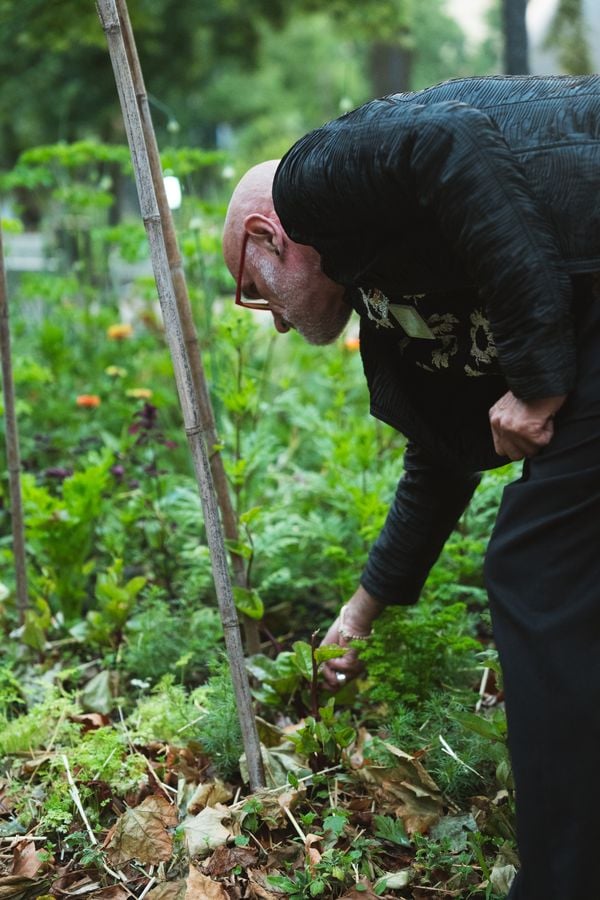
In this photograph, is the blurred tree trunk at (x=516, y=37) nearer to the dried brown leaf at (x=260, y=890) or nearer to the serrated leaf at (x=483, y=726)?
the serrated leaf at (x=483, y=726)

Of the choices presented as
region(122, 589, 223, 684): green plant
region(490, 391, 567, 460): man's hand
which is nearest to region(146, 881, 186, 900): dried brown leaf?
region(122, 589, 223, 684): green plant

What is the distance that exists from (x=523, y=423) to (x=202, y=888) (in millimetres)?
1142

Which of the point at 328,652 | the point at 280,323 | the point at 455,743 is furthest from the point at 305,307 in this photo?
the point at 455,743

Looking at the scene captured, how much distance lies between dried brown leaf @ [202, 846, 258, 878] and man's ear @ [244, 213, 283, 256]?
51.0 inches

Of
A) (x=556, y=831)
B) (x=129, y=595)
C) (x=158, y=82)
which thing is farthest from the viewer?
(x=158, y=82)

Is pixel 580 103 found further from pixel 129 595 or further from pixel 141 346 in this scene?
pixel 141 346

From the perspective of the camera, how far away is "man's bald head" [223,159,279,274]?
1.93 meters

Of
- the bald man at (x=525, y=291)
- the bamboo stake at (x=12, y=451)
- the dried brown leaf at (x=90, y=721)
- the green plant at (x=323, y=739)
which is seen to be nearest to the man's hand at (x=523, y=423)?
the bald man at (x=525, y=291)

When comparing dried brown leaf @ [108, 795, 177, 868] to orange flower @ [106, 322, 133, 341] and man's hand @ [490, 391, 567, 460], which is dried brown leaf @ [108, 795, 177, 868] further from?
orange flower @ [106, 322, 133, 341]

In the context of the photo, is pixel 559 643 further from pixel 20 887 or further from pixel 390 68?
pixel 390 68

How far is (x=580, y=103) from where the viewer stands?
1.61 m

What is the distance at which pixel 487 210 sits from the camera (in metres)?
1.52

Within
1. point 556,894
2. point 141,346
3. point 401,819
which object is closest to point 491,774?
point 401,819

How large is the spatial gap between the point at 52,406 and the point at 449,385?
9.47 ft
